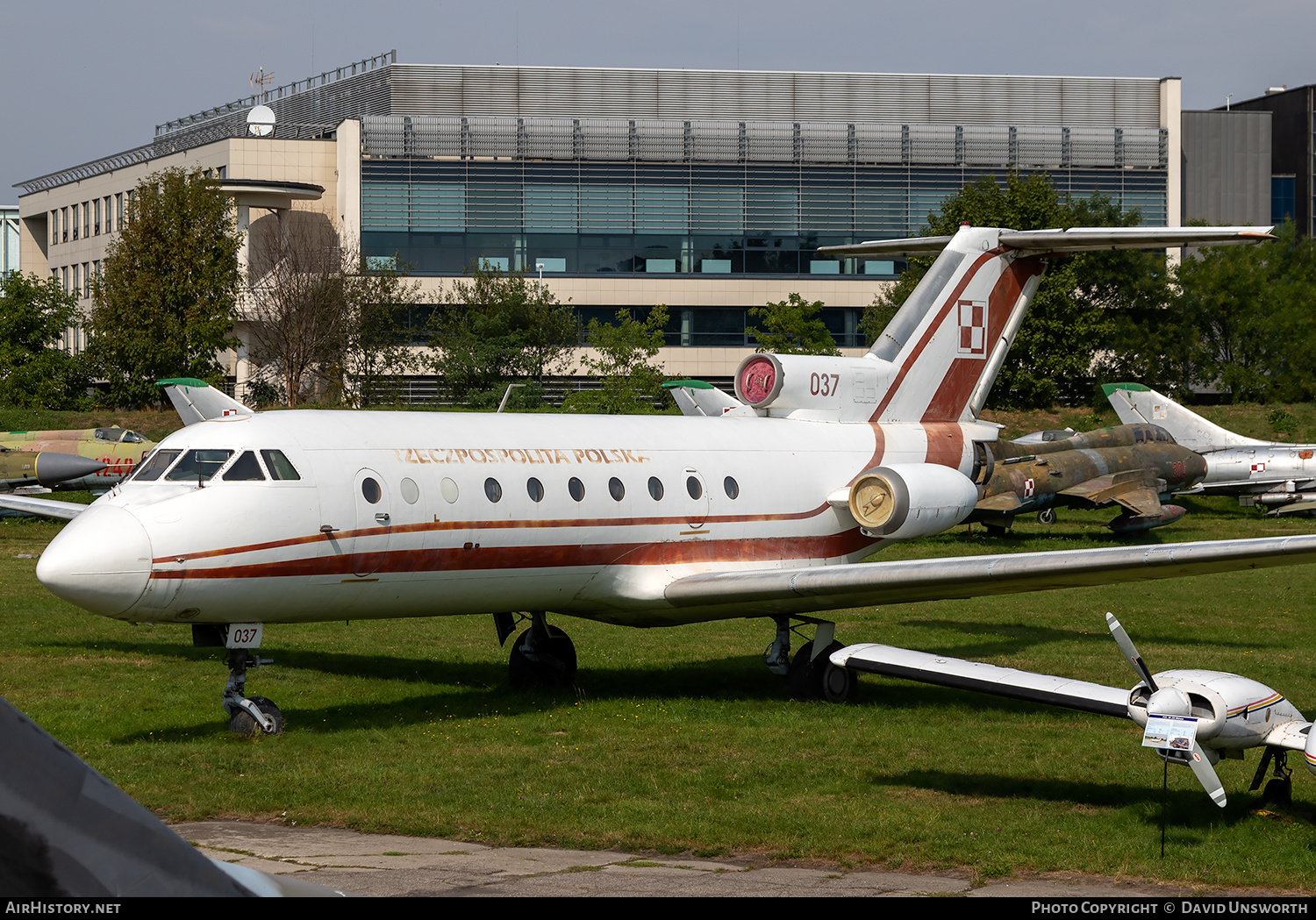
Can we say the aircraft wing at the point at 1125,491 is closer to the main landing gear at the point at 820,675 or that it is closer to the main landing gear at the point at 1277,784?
the main landing gear at the point at 820,675

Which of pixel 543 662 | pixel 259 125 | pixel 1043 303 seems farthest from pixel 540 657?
pixel 259 125

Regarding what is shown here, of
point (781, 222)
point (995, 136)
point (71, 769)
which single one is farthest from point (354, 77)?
point (71, 769)

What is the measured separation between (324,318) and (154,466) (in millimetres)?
43934

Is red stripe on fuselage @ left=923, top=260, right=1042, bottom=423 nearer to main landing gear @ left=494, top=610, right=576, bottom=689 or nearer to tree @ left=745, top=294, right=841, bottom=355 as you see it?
main landing gear @ left=494, top=610, right=576, bottom=689

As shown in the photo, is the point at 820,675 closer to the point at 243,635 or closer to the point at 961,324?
the point at 243,635

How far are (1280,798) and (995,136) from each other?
69.0 metres

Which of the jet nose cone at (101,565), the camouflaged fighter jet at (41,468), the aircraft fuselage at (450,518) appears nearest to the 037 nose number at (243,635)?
the aircraft fuselage at (450,518)

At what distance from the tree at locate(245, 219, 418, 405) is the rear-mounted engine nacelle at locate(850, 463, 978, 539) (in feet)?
130

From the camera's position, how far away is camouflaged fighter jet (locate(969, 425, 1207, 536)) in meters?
35.0

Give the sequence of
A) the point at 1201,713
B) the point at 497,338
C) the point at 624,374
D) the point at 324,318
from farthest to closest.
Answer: the point at 497,338
the point at 624,374
the point at 324,318
the point at 1201,713

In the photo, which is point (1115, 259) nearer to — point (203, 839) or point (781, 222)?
point (781, 222)

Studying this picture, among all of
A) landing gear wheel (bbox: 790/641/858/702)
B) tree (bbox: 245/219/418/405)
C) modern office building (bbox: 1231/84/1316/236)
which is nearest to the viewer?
landing gear wheel (bbox: 790/641/858/702)

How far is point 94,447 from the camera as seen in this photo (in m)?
36.2

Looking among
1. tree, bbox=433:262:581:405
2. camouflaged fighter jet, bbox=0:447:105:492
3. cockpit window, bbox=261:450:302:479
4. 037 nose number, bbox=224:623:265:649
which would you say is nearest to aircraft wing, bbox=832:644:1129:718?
cockpit window, bbox=261:450:302:479
